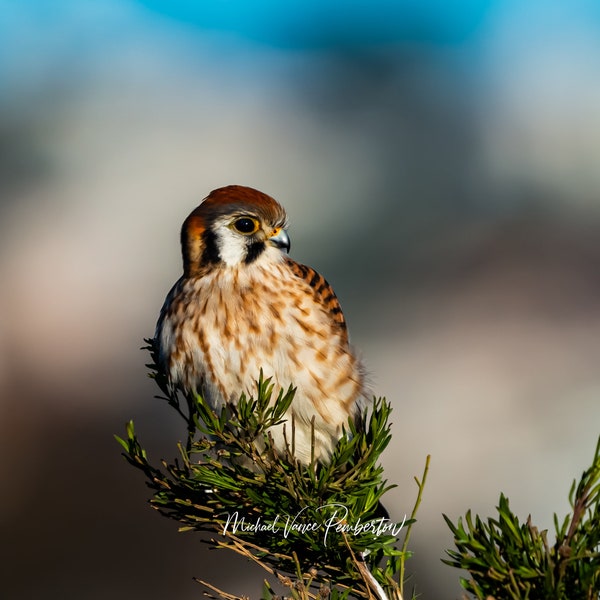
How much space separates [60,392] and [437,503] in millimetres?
2602

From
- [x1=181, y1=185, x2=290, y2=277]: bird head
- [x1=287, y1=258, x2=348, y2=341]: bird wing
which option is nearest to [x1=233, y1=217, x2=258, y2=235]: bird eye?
[x1=181, y1=185, x2=290, y2=277]: bird head

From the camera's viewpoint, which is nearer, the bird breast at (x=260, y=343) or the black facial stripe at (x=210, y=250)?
the bird breast at (x=260, y=343)

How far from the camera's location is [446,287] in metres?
7.63

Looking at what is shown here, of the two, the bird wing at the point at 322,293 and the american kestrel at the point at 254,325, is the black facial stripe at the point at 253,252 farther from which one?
the bird wing at the point at 322,293

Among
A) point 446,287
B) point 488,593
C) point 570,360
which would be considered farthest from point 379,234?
point 488,593

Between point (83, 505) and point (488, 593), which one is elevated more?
point (83, 505)

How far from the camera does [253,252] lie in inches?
85.2

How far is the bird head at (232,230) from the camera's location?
2.10 m

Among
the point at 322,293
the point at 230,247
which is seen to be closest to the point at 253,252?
the point at 230,247

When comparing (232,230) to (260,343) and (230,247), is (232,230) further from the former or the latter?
(260,343)

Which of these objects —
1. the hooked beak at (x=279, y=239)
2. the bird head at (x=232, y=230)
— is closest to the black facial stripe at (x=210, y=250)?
the bird head at (x=232, y=230)

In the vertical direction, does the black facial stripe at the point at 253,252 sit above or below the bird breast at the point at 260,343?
above

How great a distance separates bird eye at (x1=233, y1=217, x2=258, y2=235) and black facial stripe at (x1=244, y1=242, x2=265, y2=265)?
37 mm

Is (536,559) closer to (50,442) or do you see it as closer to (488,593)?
(488,593)
